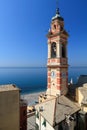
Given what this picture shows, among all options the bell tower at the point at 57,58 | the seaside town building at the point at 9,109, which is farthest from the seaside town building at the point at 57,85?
the seaside town building at the point at 9,109

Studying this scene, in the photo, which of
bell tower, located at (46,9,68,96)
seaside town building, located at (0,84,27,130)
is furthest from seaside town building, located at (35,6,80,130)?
seaside town building, located at (0,84,27,130)

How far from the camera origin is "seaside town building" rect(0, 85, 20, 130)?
43.4 ft

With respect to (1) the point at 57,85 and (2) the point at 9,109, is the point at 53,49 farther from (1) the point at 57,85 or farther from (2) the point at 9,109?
(2) the point at 9,109

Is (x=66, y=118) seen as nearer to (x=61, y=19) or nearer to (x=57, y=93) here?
(x=57, y=93)

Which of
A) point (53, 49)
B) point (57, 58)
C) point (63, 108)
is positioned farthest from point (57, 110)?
point (53, 49)

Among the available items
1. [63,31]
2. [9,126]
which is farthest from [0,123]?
[63,31]

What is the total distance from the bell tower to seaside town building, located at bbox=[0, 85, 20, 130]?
13.3 m

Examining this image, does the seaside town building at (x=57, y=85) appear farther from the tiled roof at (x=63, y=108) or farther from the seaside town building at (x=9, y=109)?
the seaside town building at (x=9, y=109)

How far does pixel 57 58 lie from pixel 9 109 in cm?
1515

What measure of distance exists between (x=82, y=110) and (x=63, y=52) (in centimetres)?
1170

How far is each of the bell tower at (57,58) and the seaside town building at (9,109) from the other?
522 inches

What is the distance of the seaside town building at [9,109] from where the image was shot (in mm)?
13227

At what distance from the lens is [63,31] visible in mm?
26562

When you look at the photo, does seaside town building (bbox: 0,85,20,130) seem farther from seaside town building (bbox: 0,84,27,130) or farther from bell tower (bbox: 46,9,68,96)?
bell tower (bbox: 46,9,68,96)
